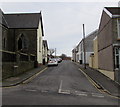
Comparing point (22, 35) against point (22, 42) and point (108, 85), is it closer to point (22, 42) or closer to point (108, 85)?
point (22, 42)

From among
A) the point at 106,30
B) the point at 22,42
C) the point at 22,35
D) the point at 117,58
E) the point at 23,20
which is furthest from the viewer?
the point at 23,20

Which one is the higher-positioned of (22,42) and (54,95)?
(22,42)

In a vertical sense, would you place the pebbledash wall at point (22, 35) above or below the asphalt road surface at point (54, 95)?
above

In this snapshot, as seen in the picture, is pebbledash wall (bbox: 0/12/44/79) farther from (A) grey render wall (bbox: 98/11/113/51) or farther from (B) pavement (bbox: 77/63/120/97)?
(B) pavement (bbox: 77/63/120/97)

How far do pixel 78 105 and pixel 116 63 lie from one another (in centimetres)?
1108

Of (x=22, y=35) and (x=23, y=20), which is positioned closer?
(x=22, y=35)

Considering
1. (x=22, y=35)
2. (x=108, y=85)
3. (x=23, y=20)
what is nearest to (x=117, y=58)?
(x=108, y=85)

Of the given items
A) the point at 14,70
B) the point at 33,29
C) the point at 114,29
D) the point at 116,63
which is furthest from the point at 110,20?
the point at 33,29

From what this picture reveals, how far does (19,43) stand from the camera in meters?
34.5

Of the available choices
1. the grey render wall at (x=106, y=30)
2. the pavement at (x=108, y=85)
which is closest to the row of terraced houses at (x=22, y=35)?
the grey render wall at (x=106, y=30)

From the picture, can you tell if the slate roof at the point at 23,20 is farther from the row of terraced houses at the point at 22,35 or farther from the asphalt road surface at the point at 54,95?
the asphalt road surface at the point at 54,95

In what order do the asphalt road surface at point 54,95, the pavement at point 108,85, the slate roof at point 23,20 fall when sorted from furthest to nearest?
1. the slate roof at point 23,20
2. the pavement at point 108,85
3. the asphalt road surface at point 54,95

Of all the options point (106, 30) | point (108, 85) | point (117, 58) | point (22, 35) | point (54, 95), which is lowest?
point (108, 85)

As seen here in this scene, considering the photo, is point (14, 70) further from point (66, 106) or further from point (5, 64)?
point (66, 106)
